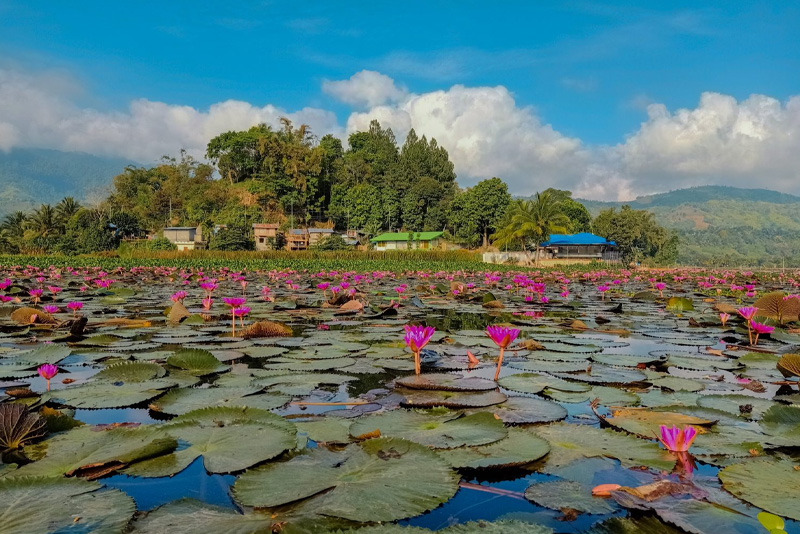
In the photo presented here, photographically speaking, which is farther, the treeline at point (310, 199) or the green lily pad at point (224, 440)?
the treeline at point (310, 199)

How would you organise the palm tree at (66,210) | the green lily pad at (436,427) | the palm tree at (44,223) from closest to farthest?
the green lily pad at (436,427)
the palm tree at (44,223)
the palm tree at (66,210)

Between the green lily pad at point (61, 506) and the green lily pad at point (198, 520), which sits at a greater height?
the green lily pad at point (61, 506)

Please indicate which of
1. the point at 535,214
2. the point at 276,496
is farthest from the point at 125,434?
the point at 535,214

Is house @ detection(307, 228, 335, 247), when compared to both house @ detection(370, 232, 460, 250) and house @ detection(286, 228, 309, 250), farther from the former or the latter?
house @ detection(370, 232, 460, 250)

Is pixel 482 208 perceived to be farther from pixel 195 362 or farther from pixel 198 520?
pixel 198 520

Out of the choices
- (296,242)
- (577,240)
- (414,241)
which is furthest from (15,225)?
(577,240)

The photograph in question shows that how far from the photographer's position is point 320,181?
237ft

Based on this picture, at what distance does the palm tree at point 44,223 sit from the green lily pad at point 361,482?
185ft

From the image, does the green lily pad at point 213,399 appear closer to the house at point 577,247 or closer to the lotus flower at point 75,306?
the lotus flower at point 75,306

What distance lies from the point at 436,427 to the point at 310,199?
Result: 227 feet

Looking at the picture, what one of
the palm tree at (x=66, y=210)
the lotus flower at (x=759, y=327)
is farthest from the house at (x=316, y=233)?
the lotus flower at (x=759, y=327)

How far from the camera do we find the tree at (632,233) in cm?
5759

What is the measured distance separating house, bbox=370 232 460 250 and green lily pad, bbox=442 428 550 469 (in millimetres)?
53143

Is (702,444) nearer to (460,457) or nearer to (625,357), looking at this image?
(460,457)
